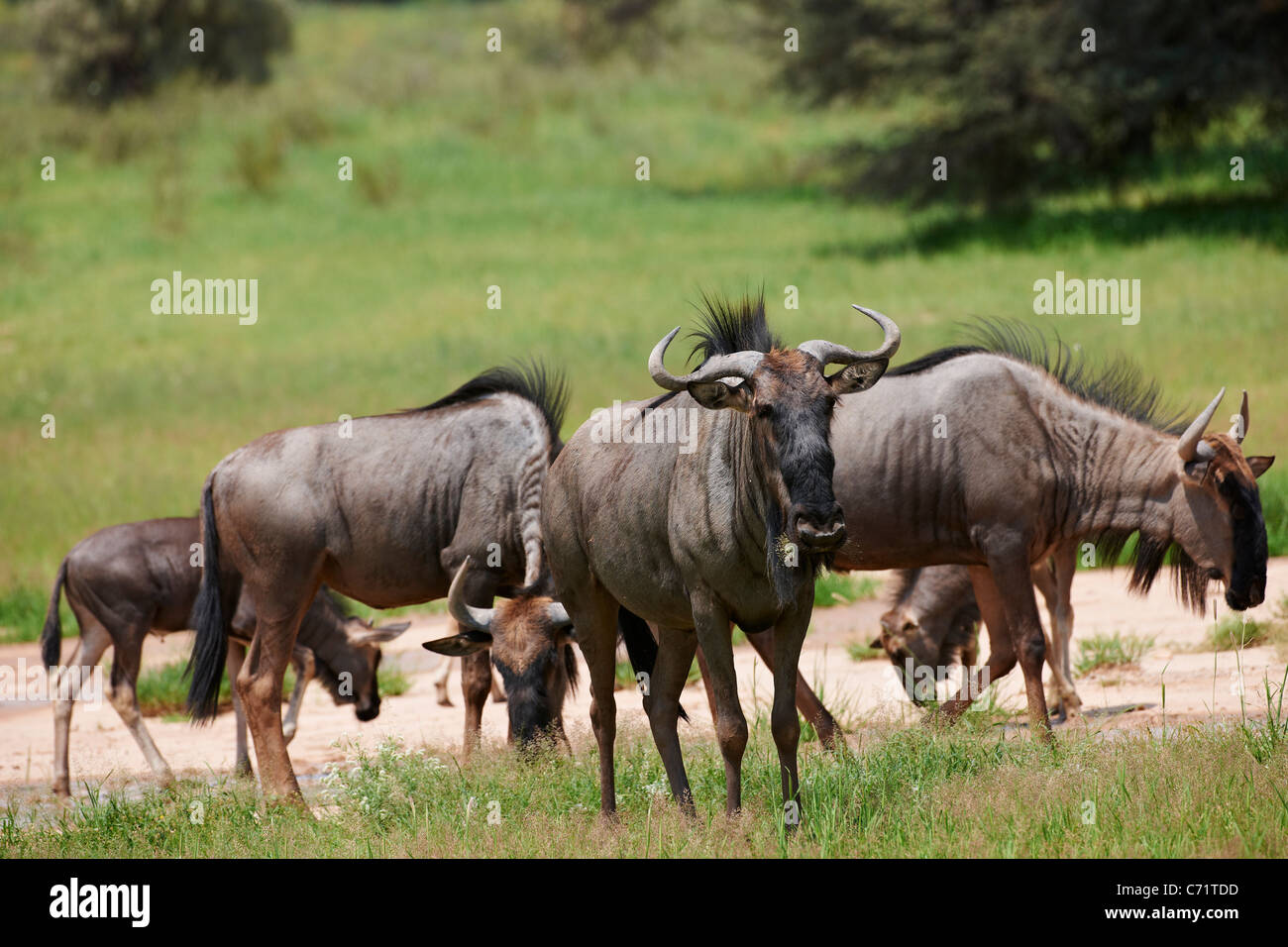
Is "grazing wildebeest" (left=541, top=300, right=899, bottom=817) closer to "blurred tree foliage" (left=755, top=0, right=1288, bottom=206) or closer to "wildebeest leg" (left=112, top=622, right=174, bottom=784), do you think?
"wildebeest leg" (left=112, top=622, right=174, bottom=784)

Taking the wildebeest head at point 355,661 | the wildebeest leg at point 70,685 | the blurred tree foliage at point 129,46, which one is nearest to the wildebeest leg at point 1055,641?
the wildebeest head at point 355,661

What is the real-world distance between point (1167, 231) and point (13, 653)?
18.9 meters

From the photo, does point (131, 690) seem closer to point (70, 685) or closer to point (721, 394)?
point (70, 685)

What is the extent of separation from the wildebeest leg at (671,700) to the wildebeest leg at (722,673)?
15.2 inches

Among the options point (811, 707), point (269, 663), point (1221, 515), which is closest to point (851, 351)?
point (811, 707)

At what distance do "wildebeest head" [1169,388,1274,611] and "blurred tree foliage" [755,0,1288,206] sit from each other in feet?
59.8

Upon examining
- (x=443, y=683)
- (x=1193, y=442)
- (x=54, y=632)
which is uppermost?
(x=1193, y=442)

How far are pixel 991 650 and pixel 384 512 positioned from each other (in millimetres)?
3692

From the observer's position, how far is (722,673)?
640 cm

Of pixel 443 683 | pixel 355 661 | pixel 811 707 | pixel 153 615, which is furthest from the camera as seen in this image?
pixel 443 683

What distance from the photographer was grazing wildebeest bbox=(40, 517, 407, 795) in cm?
1057

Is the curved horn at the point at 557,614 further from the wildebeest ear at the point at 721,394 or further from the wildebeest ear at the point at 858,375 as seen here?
the wildebeest ear at the point at 858,375

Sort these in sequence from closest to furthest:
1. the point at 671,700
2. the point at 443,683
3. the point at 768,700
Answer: the point at 671,700
the point at 768,700
the point at 443,683

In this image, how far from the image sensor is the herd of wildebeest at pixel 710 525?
646 cm
